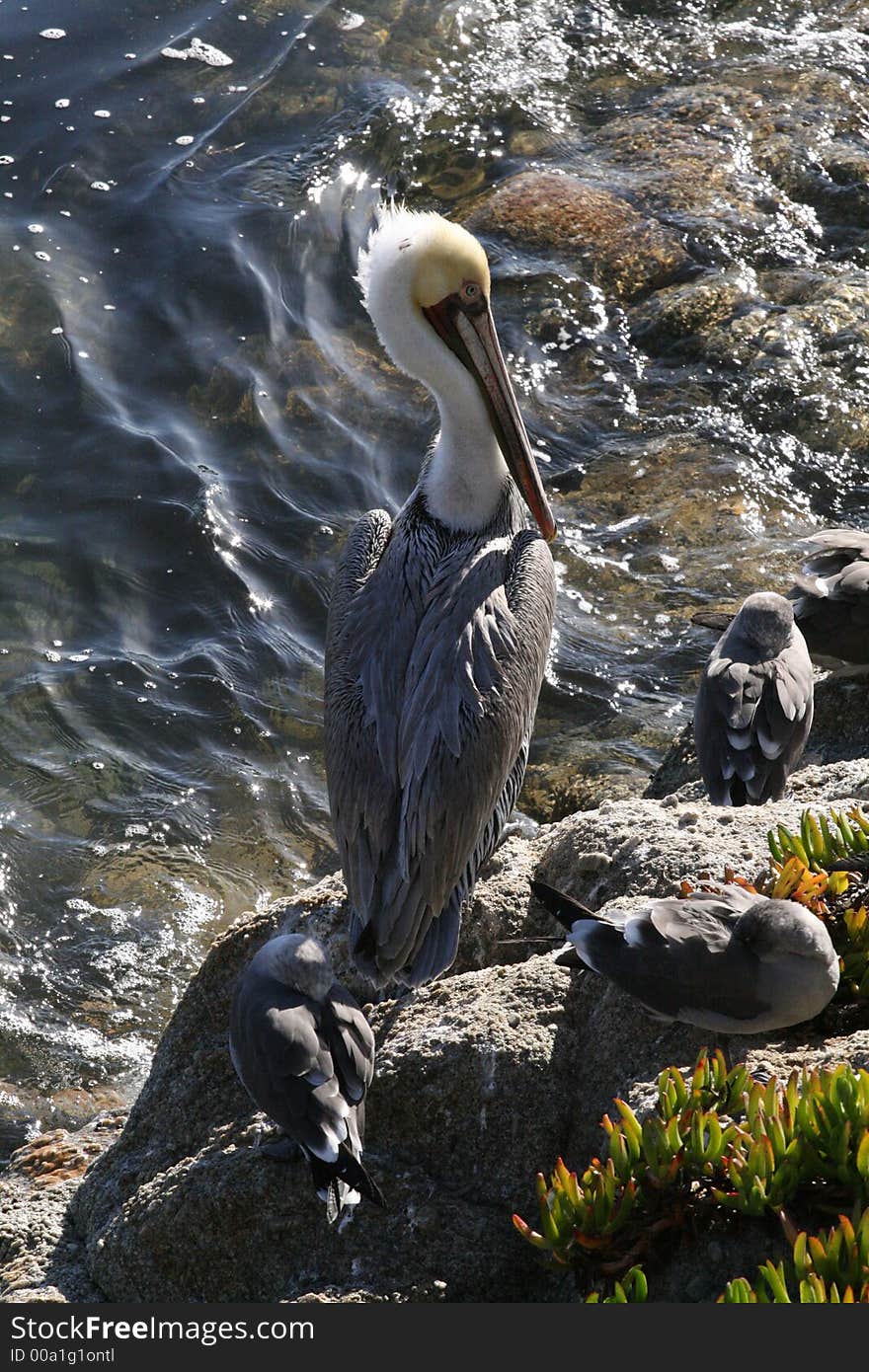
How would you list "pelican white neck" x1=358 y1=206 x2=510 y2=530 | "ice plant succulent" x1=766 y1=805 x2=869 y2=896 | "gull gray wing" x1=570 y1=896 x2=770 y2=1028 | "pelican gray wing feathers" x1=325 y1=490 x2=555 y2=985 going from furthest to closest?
1. "pelican white neck" x1=358 y1=206 x2=510 y2=530
2. "pelican gray wing feathers" x1=325 y1=490 x2=555 y2=985
3. "ice plant succulent" x1=766 y1=805 x2=869 y2=896
4. "gull gray wing" x1=570 y1=896 x2=770 y2=1028

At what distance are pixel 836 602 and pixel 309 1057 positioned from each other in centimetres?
336

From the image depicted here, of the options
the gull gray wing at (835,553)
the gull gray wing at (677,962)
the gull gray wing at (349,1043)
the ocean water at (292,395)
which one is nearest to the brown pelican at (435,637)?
the gull gray wing at (349,1043)

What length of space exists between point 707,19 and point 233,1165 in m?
12.1

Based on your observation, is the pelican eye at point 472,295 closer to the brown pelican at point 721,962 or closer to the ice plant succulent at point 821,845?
the ice plant succulent at point 821,845

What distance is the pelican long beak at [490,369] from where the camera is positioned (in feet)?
19.0

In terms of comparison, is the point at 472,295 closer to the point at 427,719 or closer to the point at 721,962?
the point at 427,719

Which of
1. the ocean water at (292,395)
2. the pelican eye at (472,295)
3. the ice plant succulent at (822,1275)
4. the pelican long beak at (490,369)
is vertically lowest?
the ocean water at (292,395)

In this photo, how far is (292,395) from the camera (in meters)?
9.98

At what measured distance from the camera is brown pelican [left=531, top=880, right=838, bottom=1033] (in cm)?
369

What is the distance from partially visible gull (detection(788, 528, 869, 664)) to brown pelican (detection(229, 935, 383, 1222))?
285 cm

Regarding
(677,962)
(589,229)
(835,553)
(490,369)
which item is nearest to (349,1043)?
(677,962)

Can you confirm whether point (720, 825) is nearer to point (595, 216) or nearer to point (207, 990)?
point (207, 990)
